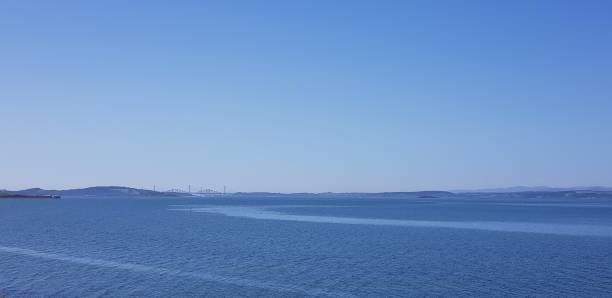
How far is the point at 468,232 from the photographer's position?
64062 mm

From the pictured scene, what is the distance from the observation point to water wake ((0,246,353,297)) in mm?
27906

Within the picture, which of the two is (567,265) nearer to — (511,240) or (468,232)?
(511,240)

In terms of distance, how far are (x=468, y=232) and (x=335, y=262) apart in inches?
1252

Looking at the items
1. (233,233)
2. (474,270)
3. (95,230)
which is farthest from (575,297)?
(95,230)

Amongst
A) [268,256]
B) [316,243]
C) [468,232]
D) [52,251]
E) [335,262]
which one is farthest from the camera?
[468,232]

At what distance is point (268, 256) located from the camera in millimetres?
40938

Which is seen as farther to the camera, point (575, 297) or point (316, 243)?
point (316, 243)

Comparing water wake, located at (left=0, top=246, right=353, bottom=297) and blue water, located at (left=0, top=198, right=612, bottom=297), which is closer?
water wake, located at (left=0, top=246, right=353, bottom=297)

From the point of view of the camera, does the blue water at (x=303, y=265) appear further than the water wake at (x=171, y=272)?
Yes

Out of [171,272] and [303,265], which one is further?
[303,265]

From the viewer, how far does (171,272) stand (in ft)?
109

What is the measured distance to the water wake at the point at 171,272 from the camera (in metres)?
27.9

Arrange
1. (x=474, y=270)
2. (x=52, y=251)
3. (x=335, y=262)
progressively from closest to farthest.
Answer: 1. (x=474, y=270)
2. (x=335, y=262)
3. (x=52, y=251)

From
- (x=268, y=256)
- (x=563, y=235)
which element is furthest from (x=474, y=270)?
(x=563, y=235)
